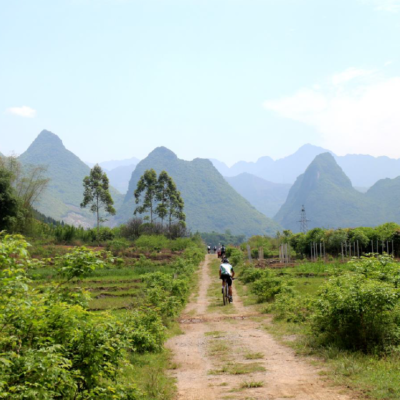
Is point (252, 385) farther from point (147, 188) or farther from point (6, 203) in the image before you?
point (147, 188)

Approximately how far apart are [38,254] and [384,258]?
35291 mm

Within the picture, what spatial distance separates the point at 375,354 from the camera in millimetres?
7535

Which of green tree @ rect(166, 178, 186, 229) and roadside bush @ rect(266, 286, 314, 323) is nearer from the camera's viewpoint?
roadside bush @ rect(266, 286, 314, 323)

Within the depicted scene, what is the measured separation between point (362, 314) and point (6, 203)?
41.6 metres

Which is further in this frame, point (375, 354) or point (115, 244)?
point (115, 244)

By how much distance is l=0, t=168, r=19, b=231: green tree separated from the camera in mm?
42219

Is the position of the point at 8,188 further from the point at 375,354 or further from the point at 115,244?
the point at 375,354

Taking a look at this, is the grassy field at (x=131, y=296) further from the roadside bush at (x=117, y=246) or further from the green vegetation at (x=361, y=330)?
the green vegetation at (x=361, y=330)

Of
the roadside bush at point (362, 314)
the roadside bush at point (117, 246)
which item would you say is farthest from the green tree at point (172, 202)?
the roadside bush at point (362, 314)

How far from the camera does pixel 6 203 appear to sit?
140ft

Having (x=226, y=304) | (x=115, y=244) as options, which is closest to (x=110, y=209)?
(x=115, y=244)

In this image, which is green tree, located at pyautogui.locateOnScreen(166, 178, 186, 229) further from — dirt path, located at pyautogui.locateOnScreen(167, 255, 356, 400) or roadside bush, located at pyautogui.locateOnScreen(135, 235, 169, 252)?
dirt path, located at pyautogui.locateOnScreen(167, 255, 356, 400)

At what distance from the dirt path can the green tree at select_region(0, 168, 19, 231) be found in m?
34.8

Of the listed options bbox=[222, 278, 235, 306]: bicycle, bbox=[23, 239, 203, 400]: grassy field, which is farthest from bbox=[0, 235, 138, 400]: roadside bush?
bbox=[222, 278, 235, 306]: bicycle
